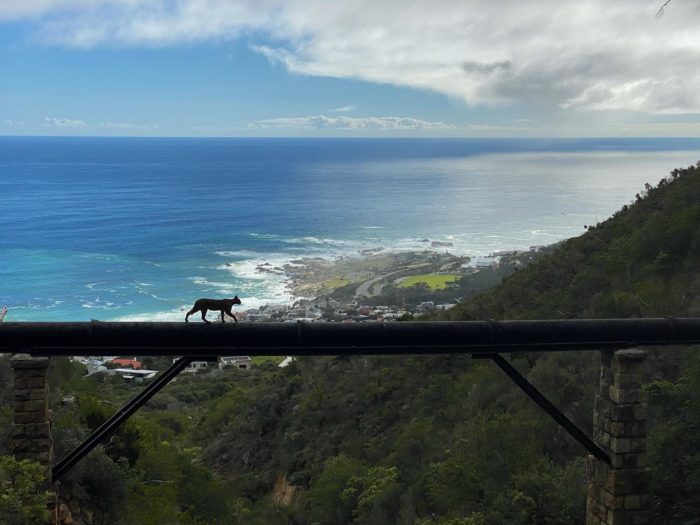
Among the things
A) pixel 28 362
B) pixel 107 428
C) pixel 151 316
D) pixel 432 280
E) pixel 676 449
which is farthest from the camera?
pixel 432 280

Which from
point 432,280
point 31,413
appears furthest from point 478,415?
point 432,280

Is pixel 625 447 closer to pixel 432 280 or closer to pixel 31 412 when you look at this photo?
pixel 31 412

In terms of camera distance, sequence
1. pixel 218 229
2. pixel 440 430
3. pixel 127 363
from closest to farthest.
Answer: pixel 440 430, pixel 127 363, pixel 218 229

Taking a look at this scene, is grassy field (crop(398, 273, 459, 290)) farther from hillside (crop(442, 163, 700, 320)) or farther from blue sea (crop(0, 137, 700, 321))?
hillside (crop(442, 163, 700, 320))

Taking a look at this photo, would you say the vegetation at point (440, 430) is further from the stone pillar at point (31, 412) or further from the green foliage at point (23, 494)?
the green foliage at point (23, 494)

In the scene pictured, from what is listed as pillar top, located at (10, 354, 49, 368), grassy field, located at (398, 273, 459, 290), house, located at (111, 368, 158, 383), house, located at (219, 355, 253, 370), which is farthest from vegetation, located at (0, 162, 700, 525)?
grassy field, located at (398, 273, 459, 290)

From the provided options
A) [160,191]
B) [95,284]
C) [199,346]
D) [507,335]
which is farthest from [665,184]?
[160,191]

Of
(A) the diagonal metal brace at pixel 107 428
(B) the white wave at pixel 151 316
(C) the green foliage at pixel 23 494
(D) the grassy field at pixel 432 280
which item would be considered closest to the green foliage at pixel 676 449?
(A) the diagonal metal brace at pixel 107 428
